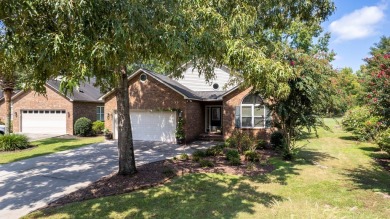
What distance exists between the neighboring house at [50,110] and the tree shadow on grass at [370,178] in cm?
2070

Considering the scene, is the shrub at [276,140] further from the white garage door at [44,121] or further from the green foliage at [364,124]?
the white garage door at [44,121]

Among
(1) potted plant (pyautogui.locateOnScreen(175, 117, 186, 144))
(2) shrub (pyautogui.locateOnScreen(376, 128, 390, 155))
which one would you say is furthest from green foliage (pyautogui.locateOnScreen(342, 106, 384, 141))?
(1) potted plant (pyautogui.locateOnScreen(175, 117, 186, 144))

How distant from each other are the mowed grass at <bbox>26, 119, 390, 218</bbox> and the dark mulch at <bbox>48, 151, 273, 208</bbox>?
17.8 inches

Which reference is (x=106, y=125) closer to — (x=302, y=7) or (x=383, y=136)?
(x=302, y=7)

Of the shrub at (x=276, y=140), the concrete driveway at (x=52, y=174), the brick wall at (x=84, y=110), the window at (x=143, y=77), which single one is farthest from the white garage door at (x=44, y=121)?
the shrub at (x=276, y=140)

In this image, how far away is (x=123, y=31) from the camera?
396 centimetres

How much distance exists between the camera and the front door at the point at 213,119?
71.5ft

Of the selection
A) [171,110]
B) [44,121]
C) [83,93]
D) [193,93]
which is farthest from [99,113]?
[171,110]

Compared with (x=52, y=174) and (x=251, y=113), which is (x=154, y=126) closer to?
(x=251, y=113)

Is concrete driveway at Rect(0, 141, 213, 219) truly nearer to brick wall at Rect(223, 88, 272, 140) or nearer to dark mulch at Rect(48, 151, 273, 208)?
dark mulch at Rect(48, 151, 273, 208)

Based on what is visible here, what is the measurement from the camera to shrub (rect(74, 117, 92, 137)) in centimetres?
2139

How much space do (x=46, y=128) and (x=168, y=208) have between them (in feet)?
70.2

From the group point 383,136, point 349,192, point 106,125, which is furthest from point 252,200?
point 106,125

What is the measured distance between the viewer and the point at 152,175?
361 inches
